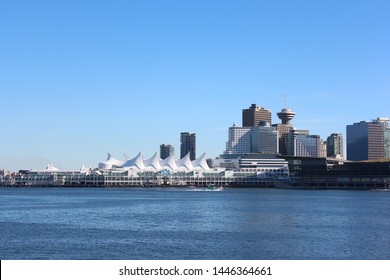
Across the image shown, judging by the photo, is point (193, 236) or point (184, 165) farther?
point (184, 165)

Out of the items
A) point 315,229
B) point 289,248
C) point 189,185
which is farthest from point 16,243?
point 189,185

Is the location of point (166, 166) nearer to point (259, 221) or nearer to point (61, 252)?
point (259, 221)

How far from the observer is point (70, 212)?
149 feet

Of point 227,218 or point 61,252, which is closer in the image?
point 61,252

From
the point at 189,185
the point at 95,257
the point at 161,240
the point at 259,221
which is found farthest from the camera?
the point at 189,185

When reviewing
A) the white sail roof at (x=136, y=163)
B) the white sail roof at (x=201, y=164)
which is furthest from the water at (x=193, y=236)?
the white sail roof at (x=201, y=164)

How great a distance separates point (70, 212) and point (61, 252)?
21.4 m

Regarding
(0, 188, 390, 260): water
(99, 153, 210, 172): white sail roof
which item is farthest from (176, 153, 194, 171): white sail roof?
(0, 188, 390, 260): water

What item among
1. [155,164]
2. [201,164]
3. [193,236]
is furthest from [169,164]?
[193,236]

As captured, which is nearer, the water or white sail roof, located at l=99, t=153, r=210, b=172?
the water

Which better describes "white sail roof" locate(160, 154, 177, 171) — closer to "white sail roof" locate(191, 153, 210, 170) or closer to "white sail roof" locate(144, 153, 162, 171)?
"white sail roof" locate(144, 153, 162, 171)

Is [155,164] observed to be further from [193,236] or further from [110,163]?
[193,236]

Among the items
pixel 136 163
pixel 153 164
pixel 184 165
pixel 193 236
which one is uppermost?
pixel 136 163

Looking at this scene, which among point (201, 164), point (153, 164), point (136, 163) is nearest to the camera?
point (136, 163)
